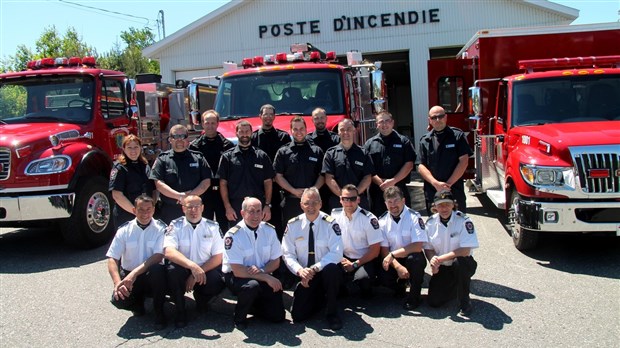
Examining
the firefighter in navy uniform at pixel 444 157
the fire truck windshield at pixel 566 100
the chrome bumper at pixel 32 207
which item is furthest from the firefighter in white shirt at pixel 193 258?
the fire truck windshield at pixel 566 100

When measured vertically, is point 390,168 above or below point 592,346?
above

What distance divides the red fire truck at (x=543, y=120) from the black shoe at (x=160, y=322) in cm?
375

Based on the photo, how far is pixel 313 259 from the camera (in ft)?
Result: 15.7

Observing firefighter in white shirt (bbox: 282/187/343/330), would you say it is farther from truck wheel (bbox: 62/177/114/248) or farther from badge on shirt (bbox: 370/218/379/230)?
truck wheel (bbox: 62/177/114/248)

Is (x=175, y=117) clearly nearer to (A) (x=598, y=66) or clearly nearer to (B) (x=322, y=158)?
(B) (x=322, y=158)

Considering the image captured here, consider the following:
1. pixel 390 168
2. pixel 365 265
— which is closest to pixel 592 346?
pixel 365 265

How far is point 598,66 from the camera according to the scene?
724 centimetres

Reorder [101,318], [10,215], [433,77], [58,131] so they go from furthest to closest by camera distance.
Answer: [433,77] < [58,131] < [10,215] < [101,318]

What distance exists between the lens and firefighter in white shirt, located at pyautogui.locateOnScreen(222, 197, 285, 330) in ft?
14.7

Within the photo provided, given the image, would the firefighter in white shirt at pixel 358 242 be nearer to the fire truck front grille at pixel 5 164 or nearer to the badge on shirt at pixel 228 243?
the badge on shirt at pixel 228 243

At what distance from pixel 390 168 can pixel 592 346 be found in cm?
260

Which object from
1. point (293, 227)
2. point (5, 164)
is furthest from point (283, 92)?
point (5, 164)

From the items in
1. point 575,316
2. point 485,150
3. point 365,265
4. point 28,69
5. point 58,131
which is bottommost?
point 575,316

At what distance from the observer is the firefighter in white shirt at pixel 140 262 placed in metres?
4.54
